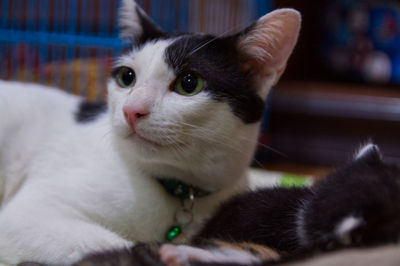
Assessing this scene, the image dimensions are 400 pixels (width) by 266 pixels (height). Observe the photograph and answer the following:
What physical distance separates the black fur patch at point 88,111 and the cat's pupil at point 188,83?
1.51 feet

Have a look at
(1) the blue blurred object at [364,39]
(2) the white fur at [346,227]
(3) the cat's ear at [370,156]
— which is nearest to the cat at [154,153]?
(3) the cat's ear at [370,156]

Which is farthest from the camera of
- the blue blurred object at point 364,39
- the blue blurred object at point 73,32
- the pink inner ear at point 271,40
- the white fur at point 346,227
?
the blue blurred object at point 364,39

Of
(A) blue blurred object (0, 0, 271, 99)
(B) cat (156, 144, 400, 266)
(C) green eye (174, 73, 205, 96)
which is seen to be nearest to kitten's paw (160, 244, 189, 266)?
(B) cat (156, 144, 400, 266)

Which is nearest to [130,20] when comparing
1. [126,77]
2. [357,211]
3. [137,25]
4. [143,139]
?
[137,25]

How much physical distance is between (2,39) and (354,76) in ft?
8.52

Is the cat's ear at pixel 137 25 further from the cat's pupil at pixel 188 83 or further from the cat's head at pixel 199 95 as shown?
the cat's pupil at pixel 188 83

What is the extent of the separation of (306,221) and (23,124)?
1.00 m

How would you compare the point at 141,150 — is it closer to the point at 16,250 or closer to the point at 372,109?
the point at 16,250

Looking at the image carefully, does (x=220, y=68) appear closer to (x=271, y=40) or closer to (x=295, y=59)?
(x=271, y=40)

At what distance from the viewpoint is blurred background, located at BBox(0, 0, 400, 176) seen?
217cm

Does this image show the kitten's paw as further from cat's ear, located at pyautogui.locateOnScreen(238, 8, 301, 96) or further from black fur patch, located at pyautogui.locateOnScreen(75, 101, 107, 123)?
black fur patch, located at pyautogui.locateOnScreen(75, 101, 107, 123)

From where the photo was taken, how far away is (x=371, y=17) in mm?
3340

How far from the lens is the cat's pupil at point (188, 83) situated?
3.62 ft

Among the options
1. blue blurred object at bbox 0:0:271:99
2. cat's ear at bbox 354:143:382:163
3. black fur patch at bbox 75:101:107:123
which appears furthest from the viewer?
blue blurred object at bbox 0:0:271:99
